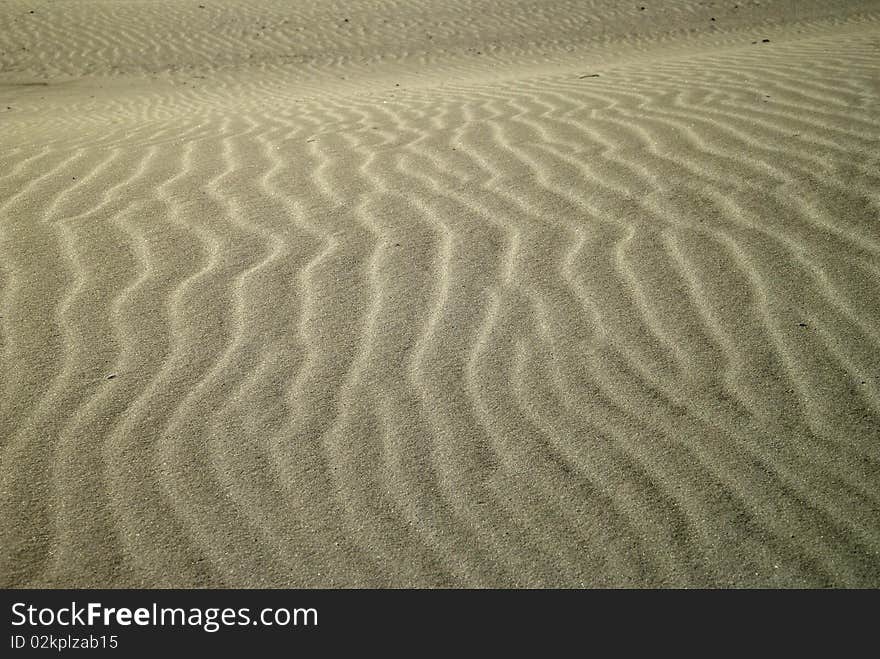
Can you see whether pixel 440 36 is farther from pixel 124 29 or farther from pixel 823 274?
pixel 823 274

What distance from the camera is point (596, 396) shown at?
7.49 ft

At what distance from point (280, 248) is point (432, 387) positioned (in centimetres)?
119

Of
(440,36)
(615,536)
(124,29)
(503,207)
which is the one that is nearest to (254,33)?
(124,29)

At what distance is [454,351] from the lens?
2506mm

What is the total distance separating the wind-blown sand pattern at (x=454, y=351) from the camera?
1.84m

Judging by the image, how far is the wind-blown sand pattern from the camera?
6.03 feet

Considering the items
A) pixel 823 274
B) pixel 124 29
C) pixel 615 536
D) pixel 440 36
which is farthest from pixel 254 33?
pixel 615 536
